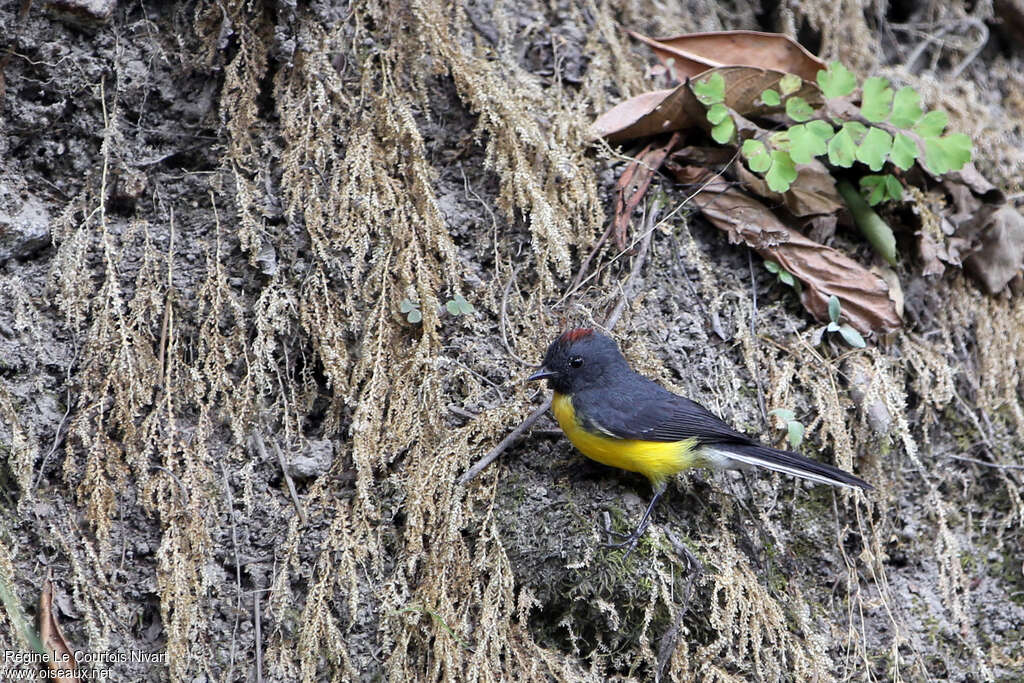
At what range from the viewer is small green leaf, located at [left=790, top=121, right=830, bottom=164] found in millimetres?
3924

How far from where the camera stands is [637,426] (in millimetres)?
3314

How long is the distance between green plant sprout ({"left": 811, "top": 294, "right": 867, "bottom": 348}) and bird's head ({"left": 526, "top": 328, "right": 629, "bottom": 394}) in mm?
1042

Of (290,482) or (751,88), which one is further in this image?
(751,88)

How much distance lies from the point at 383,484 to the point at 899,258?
2.71m

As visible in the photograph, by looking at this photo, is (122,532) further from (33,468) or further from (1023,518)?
(1023,518)

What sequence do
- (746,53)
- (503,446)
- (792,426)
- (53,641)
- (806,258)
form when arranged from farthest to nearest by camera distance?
(746,53)
(806,258)
(792,426)
(503,446)
(53,641)

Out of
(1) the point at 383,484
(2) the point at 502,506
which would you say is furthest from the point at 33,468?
(2) the point at 502,506

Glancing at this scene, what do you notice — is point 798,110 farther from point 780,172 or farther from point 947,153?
point 947,153

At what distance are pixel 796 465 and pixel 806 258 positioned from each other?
1177 millimetres

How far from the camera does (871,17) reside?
5.36 meters

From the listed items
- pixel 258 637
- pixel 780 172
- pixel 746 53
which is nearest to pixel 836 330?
pixel 780 172

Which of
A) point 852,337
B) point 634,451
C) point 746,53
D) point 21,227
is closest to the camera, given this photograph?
point 634,451

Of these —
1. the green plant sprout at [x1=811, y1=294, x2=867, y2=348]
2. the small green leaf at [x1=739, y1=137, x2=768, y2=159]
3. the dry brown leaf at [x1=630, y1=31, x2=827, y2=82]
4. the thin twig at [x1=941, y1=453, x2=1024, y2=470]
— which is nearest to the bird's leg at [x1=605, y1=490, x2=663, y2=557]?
the green plant sprout at [x1=811, y1=294, x2=867, y2=348]

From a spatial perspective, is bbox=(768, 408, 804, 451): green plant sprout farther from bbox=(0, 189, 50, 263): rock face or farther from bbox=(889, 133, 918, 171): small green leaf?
bbox=(0, 189, 50, 263): rock face
